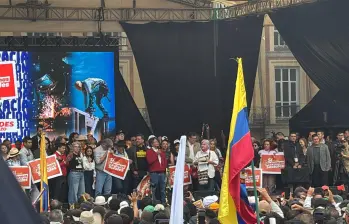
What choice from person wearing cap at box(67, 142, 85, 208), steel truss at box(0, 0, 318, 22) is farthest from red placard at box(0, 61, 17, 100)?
steel truss at box(0, 0, 318, 22)

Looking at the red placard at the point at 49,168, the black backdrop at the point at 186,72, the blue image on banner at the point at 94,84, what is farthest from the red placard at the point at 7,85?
the black backdrop at the point at 186,72

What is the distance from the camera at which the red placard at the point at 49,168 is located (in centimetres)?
1473

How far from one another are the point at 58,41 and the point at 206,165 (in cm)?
560

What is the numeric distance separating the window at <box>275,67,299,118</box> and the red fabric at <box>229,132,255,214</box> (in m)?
23.9

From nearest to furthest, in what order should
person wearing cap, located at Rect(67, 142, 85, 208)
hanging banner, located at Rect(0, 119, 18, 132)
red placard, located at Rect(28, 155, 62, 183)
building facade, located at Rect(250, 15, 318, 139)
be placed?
red placard, located at Rect(28, 155, 62, 183) → person wearing cap, located at Rect(67, 142, 85, 208) → hanging banner, located at Rect(0, 119, 18, 132) → building facade, located at Rect(250, 15, 318, 139)

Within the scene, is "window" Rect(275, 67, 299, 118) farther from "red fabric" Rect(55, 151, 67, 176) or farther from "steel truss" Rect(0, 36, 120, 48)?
"red fabric" Rect(55, 151, 67, 176)

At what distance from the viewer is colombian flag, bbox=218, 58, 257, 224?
641 cm

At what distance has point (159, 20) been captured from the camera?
2244 centimetres

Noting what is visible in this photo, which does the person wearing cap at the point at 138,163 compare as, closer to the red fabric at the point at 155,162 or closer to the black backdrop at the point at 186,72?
the red fabric at the point at 155,162

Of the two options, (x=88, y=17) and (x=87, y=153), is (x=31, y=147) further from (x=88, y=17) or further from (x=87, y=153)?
(x=88, y=17)

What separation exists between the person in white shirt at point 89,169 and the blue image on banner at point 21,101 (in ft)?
13.4

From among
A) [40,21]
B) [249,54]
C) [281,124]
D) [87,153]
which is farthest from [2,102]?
[281,124]

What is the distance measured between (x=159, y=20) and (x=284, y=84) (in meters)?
10.4

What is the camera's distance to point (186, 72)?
2202cm
